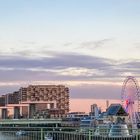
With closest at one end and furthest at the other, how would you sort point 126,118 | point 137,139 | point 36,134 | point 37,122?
point 137,139 → point 36,134 → point 126,118 → point 37,122

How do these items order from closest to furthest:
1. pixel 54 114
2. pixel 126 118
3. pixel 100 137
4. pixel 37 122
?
pixel 100 137, pixel 126 118, pixel 37 122, pixel 54 114

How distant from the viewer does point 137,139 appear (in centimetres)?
2422

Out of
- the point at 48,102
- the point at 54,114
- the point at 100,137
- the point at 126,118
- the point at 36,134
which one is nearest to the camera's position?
the point at 36,134

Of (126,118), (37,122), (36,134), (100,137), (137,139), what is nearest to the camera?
(137,139)

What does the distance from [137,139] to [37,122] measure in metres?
66.4

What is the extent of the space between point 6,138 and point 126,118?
4943 cm

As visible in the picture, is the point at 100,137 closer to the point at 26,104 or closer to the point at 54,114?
the point at 54,114

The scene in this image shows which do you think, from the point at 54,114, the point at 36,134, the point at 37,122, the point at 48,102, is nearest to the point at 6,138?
the point at 36,134

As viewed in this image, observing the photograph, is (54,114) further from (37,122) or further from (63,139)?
(63,139)

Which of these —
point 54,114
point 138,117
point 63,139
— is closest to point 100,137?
point 63,139

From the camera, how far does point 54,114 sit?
13575 centimetres

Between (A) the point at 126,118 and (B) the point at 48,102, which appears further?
(B) the point at 48,102

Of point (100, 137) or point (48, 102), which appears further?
point (48, 102)

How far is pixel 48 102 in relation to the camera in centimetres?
15638
